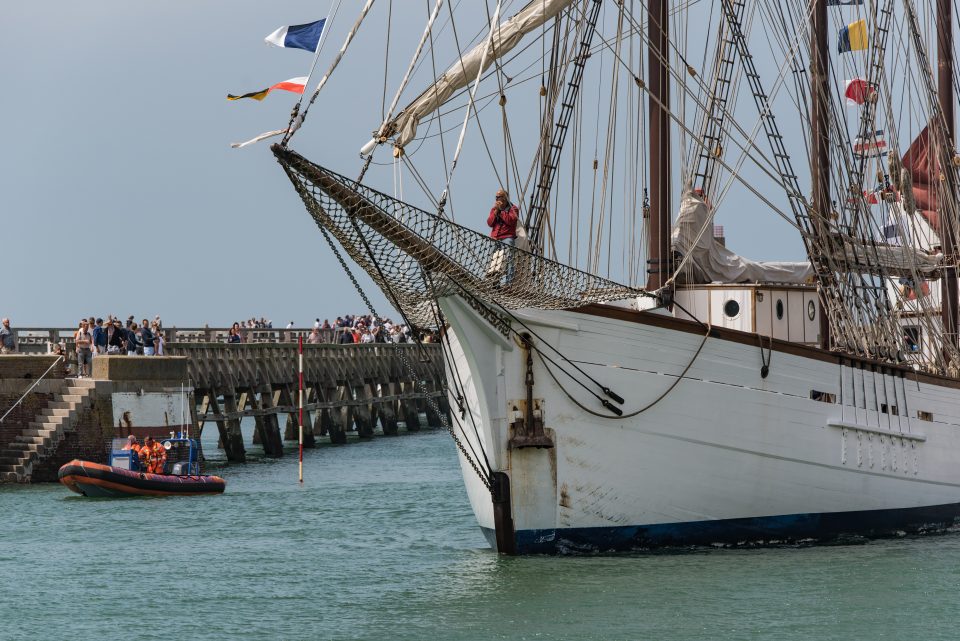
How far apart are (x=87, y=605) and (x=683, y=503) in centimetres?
810

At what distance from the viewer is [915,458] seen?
79.8ft

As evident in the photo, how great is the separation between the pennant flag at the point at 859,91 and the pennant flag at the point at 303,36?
15.5m

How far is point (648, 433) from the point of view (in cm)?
1997

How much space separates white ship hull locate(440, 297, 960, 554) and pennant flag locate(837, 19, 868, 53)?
Result: 13763mm

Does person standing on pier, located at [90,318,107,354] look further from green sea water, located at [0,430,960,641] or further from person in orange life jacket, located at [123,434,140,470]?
green sea water, located at [0,430,960,641]

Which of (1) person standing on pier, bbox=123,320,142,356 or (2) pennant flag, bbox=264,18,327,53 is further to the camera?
(1) person standing on pier, bbox=123,320,142,356

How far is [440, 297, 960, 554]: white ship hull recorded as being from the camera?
19.7 m

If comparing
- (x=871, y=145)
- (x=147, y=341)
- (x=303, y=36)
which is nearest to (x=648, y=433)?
Answer: (x=303, y=36)

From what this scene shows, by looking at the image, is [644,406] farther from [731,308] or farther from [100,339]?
[100,339]

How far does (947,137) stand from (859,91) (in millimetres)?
2326

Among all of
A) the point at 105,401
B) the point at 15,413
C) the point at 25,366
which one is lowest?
the point at 15,413

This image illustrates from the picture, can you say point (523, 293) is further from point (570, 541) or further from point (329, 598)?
point (329, 598)

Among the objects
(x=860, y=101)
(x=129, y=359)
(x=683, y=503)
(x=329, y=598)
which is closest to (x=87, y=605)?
(x=329, y=598)

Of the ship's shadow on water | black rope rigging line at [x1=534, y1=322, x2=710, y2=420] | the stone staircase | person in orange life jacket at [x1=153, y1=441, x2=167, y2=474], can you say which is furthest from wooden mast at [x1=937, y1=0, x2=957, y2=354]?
the stone staircase
